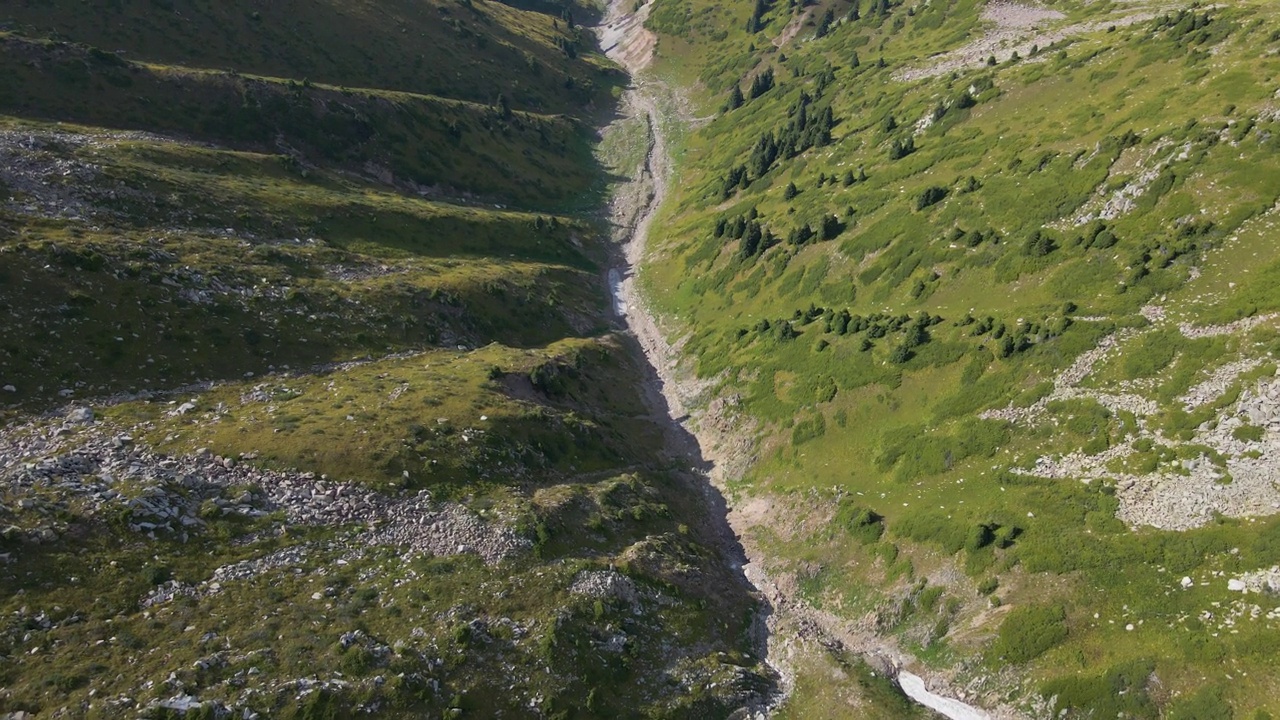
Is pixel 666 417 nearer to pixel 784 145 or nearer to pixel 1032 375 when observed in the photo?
pixel 1032 375

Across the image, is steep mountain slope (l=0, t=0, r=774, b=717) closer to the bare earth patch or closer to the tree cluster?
the tree cluster

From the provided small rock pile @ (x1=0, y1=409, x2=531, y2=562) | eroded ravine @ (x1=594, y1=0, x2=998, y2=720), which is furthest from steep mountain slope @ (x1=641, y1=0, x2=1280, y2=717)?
small rock pile @ (x1=0, y1=409, x2=531, y2=562)

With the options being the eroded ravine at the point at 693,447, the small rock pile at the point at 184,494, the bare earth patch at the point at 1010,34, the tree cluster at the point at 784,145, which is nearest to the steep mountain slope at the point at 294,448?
the small rock pile at the point at 184,494

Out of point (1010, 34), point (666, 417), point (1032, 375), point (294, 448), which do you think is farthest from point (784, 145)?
point (294, 448)

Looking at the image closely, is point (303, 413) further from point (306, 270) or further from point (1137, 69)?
point (1137, 69)

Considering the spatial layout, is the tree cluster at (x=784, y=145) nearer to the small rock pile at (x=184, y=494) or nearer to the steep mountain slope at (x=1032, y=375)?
the steep mountain slope at (x=1032, y=375)
